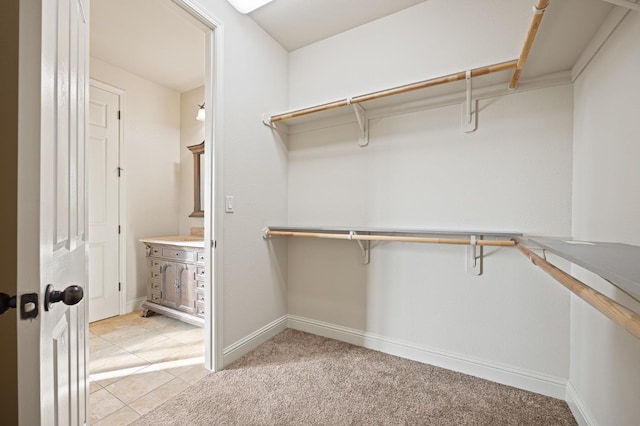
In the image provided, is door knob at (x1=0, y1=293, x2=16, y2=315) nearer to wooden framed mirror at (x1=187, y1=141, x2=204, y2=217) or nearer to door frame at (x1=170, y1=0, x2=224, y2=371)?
door frame at (x1=170, y1=0, x2=224, y2=371)

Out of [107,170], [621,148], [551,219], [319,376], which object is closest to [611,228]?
[621,148]

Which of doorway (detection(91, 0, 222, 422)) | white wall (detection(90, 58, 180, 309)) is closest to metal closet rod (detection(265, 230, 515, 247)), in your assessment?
doorway (detection(91, 0, 222, 422))

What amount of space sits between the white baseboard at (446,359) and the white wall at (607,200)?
0.15m

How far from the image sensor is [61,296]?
2.16ft

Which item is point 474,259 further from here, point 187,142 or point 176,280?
point 187,142

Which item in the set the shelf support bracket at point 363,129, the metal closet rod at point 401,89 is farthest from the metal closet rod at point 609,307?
the shelf support bracket at point 363,129

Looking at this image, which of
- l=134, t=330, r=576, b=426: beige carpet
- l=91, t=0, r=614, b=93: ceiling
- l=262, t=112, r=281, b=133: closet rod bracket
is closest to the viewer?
l=91, t=0, r=614, b=93: ceiling

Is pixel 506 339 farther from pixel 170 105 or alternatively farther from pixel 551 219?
pixel 170 105

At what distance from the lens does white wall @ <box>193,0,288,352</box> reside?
195cm

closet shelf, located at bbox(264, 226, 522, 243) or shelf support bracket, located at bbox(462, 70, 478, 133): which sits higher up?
shelf support bracket, located at bbox(462, 70, 478, 133)

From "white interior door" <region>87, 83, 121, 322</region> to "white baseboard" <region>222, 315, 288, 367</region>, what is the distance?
1.77m

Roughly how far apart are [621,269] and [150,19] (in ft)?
10.5

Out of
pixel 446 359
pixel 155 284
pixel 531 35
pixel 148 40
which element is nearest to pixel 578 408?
pixel 446 359

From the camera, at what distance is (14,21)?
0.55m
